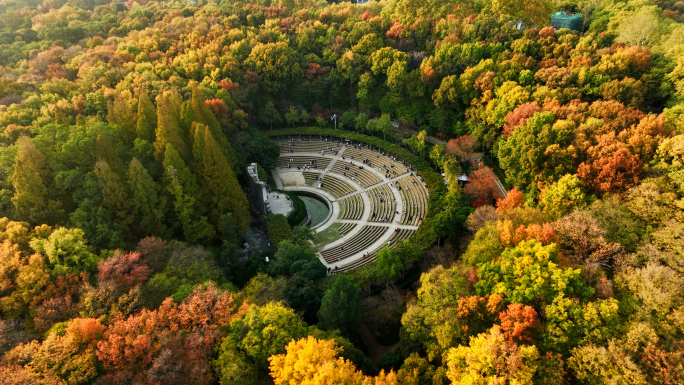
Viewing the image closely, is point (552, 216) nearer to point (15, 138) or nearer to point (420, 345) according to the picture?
point (420, 345)

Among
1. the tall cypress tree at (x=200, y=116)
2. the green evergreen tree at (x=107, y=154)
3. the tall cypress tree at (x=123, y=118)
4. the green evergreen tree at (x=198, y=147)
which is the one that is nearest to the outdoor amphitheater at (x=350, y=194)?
the tall cypress tree at (x=200, y=116)

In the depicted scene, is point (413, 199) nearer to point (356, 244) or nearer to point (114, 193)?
point (356, 244)

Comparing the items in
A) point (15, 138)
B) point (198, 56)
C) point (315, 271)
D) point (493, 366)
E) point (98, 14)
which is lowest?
point (315, 271)

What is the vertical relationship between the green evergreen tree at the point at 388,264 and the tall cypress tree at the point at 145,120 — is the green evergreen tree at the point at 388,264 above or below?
below

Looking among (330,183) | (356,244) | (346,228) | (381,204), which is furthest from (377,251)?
Result: (330,183)

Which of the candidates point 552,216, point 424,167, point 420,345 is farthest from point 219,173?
point 552,216

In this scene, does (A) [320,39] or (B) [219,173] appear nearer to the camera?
(B) [219,173]

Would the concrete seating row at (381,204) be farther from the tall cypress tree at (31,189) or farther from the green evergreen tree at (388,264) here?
the tall cypress tree at (31,189)

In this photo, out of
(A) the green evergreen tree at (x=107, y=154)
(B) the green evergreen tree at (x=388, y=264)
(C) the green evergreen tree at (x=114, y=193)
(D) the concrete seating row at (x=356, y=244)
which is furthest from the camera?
(D) the concrete seating row at (x=356, y=244)
